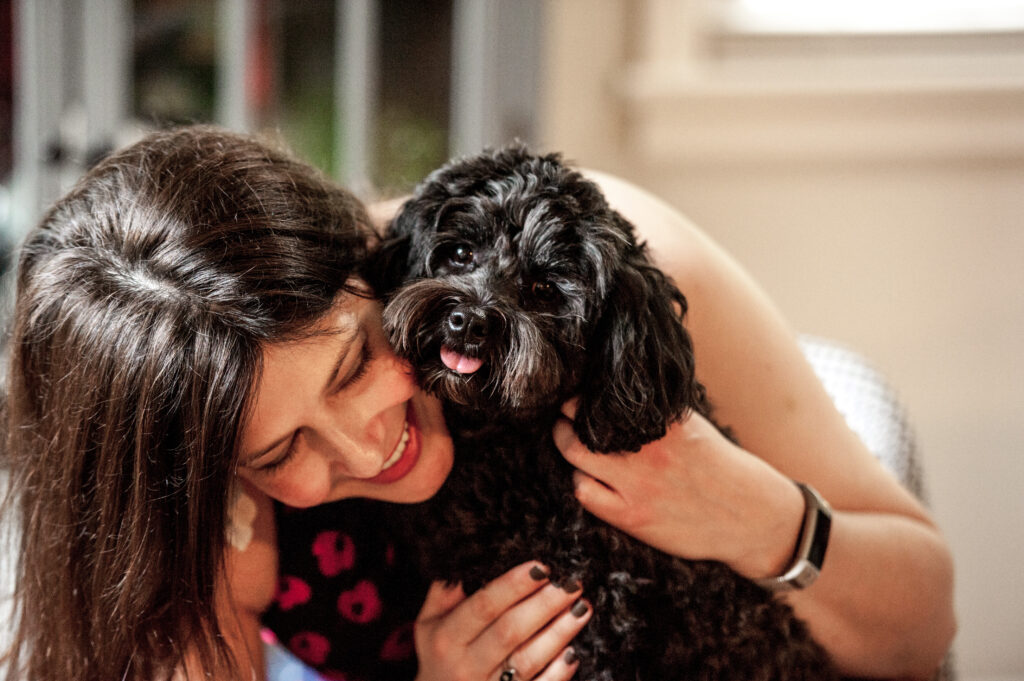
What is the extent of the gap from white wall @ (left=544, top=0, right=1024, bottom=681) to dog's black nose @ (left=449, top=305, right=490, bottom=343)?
1569 millimetres

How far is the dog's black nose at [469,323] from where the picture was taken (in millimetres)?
858

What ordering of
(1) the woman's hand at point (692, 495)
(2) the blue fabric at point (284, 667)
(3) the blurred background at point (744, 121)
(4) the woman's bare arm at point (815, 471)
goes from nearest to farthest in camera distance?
(1) the woman's hand at point (692, 495)
(4) the woman's bare arm at point (815, 471)
(2) the blue fabric at point (284, 667)
(3) the blurred background at point (744, 121)

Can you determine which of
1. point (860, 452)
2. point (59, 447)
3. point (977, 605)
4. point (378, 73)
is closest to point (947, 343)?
point (977, 605)

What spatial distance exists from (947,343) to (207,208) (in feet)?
6.79

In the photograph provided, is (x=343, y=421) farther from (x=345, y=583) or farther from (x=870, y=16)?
(x=870, y=16)

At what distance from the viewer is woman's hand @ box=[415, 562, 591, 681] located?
98 cm

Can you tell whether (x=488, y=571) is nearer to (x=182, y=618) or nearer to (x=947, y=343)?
(x=182, y=618)

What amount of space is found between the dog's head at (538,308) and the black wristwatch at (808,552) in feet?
Result: 0.83

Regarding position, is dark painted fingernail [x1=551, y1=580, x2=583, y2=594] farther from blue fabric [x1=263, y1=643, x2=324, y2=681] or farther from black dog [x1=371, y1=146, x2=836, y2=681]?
blue fabric [x1=263, y1=643, x2=324, y2=681]

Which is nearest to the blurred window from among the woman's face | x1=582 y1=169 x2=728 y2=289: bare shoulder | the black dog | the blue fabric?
x1=582 y1=169 x2=728 y2=289: bare shoulder

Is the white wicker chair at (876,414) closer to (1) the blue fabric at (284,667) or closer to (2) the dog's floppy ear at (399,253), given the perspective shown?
(2) the dog's floppy ear at (399,253)

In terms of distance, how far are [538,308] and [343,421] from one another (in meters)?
0.23

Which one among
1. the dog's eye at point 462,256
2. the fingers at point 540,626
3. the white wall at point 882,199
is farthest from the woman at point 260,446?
the white wall at point 882,199

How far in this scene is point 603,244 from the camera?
90 cm
